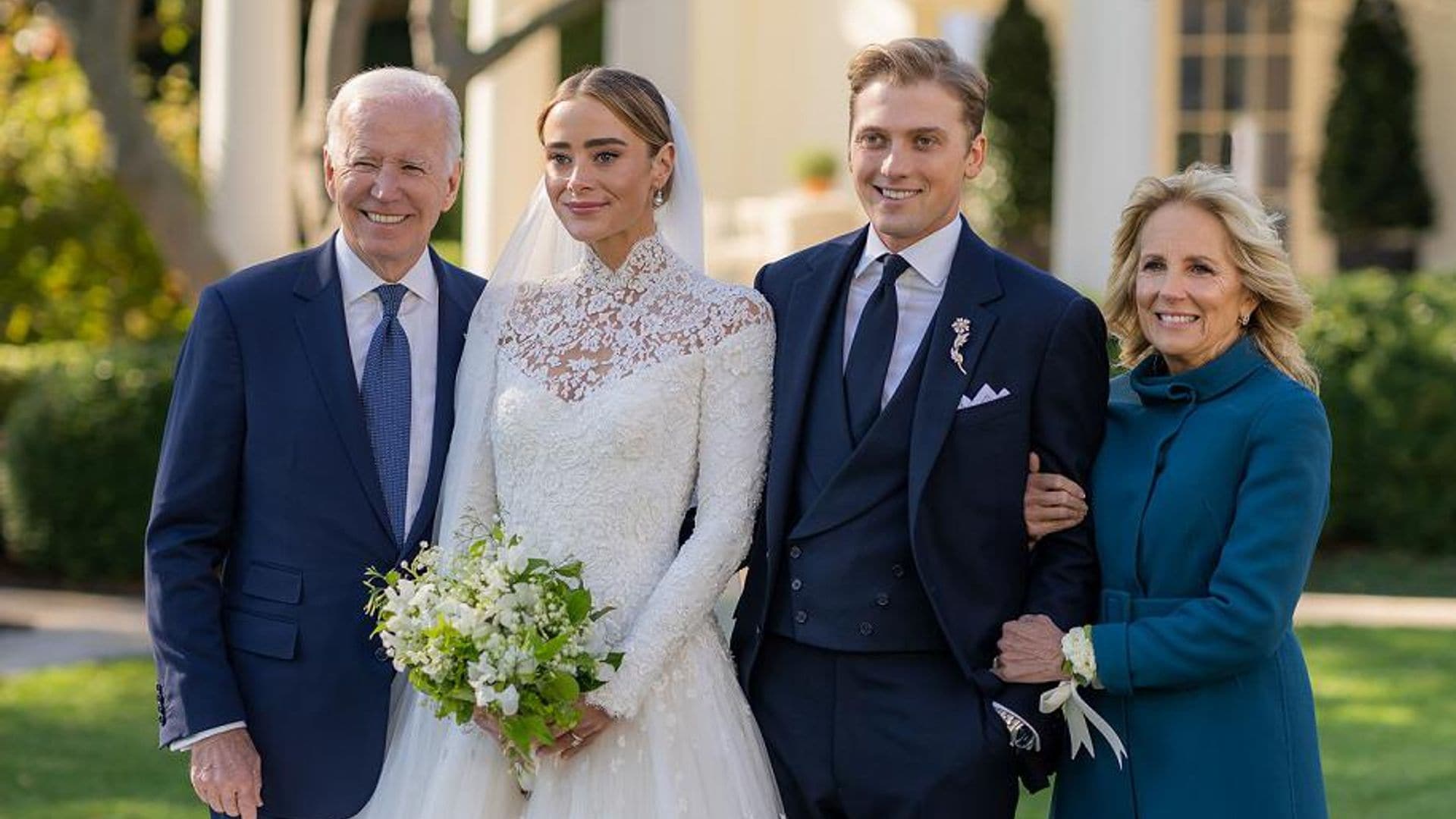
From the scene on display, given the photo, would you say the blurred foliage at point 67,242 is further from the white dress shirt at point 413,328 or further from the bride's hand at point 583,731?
the bride's hand at point 583,731

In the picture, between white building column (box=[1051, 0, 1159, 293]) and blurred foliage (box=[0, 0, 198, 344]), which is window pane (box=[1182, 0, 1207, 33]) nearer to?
white building column (box=[1051, 0, 1159, 293])

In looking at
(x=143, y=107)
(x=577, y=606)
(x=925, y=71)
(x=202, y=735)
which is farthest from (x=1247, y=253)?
(x=143, y=107)

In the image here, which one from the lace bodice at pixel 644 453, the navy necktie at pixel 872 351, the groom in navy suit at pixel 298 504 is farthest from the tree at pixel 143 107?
the navy necktie at pixel 872 351

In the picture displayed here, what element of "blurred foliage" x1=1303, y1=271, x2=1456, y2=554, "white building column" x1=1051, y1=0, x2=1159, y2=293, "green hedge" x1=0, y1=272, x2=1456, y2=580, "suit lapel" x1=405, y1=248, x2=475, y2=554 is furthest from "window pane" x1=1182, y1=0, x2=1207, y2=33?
"suit lapel" x1=405, y1=248, x2=475, y2=554

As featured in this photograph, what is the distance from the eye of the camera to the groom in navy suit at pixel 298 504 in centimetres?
396

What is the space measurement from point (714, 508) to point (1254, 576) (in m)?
1.11

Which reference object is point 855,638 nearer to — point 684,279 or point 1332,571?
point 684,279

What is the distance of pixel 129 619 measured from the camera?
10.3 m

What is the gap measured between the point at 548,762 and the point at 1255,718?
147cm

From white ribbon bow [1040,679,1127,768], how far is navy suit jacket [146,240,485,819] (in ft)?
4.54

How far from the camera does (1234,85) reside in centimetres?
1791

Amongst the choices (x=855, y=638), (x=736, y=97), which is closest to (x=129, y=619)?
(x=855, y=638)

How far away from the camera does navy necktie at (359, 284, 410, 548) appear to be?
13.3 ft

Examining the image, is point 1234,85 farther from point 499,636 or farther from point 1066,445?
point 499,636
